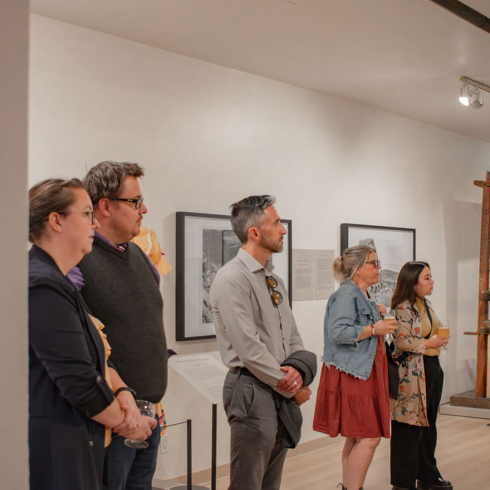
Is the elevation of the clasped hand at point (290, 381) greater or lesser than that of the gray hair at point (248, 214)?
lesser

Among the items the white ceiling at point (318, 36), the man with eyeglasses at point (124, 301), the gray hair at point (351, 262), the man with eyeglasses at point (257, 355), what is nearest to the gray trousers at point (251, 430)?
the man with eyeglasses at point (257, 355)

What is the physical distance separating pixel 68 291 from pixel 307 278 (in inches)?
141

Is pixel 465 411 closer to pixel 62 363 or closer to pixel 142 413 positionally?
pixel 142 413

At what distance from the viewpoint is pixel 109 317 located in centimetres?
176

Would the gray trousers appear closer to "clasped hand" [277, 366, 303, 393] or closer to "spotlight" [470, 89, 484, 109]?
"clasped hand" [277, 366, 303, 393]

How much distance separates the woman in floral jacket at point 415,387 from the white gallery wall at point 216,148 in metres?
1.25

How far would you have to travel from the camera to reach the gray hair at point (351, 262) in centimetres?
342

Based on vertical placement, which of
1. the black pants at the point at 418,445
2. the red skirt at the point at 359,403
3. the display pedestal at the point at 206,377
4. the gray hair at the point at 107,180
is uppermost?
the gray hair at the point at 107,180

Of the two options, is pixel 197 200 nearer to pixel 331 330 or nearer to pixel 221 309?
pixel 331 330

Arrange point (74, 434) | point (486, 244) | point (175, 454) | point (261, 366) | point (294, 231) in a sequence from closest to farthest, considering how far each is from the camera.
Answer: point (74, 434), point (261, 366), point (175, 454), point (294, 231), point (486, 244)

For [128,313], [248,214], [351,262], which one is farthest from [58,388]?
[351,262]

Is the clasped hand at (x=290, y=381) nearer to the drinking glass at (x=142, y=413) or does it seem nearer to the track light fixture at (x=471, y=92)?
the drinking glass at (x=142, y=413)

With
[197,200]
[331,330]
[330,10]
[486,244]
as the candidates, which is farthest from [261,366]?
[486,244]

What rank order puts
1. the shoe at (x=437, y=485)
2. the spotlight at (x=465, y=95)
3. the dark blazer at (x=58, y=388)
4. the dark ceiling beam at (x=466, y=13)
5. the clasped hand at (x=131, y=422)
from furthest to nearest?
1. the spotlight at (x=465, y=95)
2. the shoe at (x=437, y=485)
3. the dark ceiling beam at (x=466, y=13)
4. the clasped hand at (x=131, y=422)
5. the dark blazer at (x=58, y=388)
